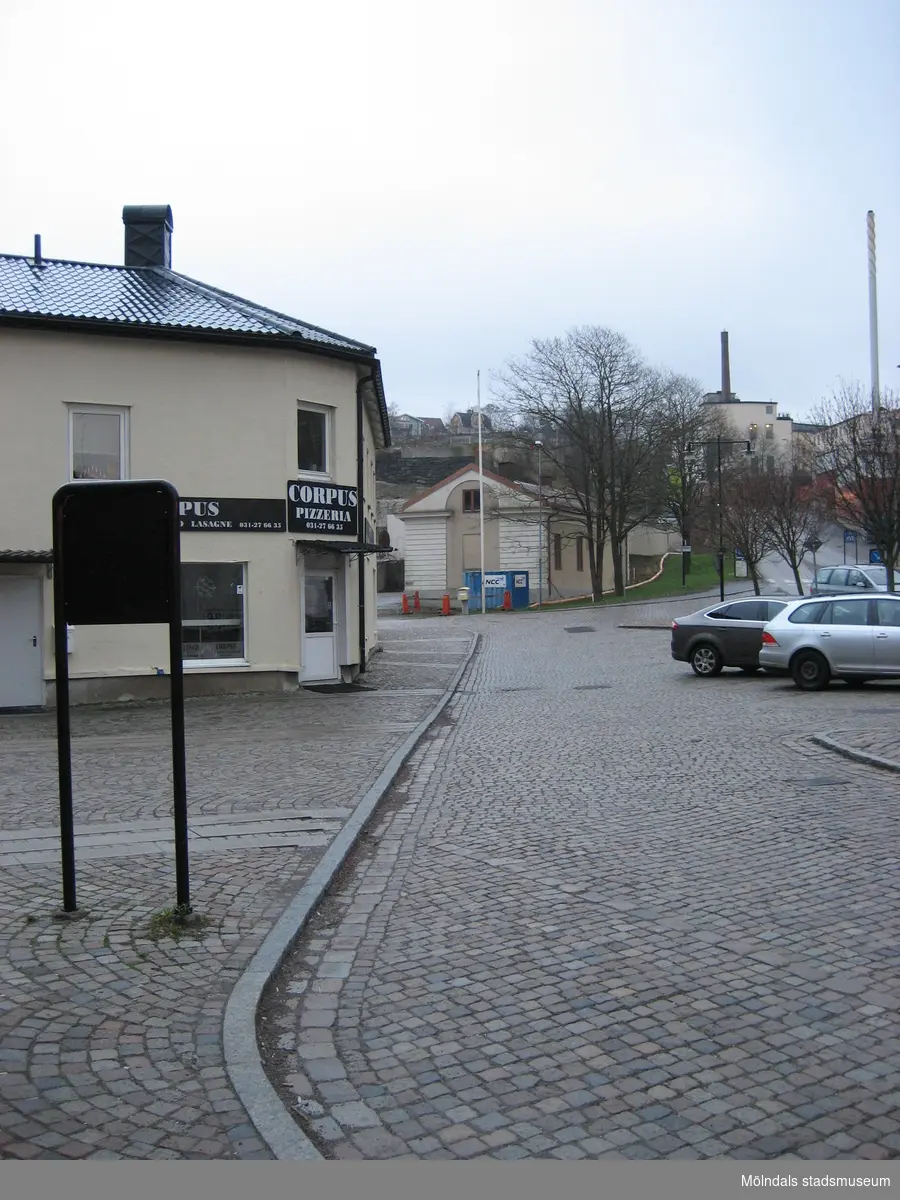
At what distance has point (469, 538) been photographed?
62.3m

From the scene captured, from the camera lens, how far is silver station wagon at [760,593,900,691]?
60.8 ft

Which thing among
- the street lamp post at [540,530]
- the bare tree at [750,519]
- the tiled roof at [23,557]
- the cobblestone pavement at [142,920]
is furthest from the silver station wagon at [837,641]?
the street lamp post at [540,530]

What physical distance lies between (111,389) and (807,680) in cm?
1268

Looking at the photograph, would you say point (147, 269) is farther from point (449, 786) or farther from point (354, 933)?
point (354, 933)

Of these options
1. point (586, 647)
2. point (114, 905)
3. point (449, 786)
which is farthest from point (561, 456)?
point (114, 905)

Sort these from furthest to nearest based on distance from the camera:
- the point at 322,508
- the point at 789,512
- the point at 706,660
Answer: the point at 789,512
the point at 706,660
the point at 322,508

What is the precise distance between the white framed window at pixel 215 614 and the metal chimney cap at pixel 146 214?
8872 millimetres

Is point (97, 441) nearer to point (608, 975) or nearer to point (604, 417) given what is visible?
point (608, 975)

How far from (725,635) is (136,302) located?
1259 cm

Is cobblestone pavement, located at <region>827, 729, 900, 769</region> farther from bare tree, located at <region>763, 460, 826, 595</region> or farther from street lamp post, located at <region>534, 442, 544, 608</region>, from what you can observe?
street lamp post, located at <region>534, 442, 544, 608</region>

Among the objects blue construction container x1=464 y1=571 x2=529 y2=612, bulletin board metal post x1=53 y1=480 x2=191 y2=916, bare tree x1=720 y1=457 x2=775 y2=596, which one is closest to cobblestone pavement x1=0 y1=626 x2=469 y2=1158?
bulletin board metal post x1=53 y1=480 x2=191 y2=916

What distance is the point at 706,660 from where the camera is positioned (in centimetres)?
2250

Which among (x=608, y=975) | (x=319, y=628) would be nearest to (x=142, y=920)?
(x=608, y=975)

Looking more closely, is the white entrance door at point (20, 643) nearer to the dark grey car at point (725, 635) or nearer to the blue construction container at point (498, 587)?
the dark grey car at point (725, 635)
